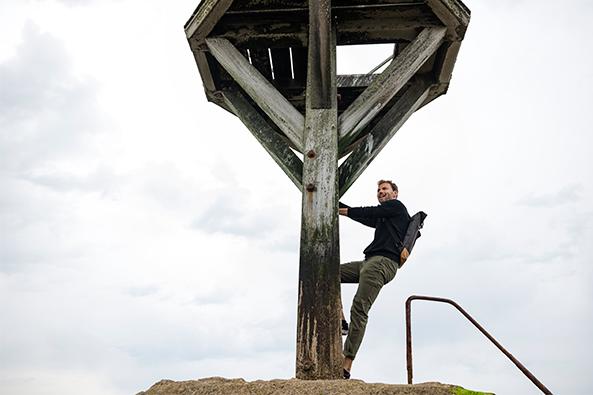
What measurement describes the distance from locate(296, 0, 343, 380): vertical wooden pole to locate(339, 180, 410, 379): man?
362 millimetres

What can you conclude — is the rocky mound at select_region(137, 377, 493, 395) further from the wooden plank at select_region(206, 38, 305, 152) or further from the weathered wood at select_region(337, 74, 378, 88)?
the weathered wood at select_region(337, 74, 378, 88)

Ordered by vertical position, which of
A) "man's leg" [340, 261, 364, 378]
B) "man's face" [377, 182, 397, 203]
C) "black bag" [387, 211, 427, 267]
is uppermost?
"man's face" [377, 182, 397, 203]

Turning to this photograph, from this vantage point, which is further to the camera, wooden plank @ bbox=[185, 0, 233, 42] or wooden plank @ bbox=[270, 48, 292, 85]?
wooden plank @ bbox=[270, 48, 292, 85]

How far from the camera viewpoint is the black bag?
4746mm

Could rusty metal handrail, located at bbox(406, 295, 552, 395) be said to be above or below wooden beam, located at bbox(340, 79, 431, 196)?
below

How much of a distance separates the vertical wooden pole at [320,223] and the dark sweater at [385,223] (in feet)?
1.34

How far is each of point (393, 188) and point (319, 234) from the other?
3.63ft

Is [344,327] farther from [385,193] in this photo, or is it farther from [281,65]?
[281,65]

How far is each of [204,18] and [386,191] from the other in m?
2.12

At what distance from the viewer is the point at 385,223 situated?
4.83 metres

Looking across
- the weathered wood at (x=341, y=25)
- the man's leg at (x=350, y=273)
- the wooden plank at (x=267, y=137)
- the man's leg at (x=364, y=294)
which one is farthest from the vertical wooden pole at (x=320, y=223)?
the man's leg at (x=350, y=273)

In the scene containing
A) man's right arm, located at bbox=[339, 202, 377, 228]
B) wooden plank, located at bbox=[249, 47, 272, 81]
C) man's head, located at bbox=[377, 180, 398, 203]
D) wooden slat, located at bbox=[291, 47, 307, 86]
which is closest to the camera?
man's right arm, located at bbox=[339, 202, 377, 228]

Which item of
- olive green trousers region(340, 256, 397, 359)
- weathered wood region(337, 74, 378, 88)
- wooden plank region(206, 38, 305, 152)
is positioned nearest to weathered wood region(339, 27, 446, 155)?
wooden plank region(206, 38, 305, 152)

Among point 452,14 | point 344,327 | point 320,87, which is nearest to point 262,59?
point 320,87
